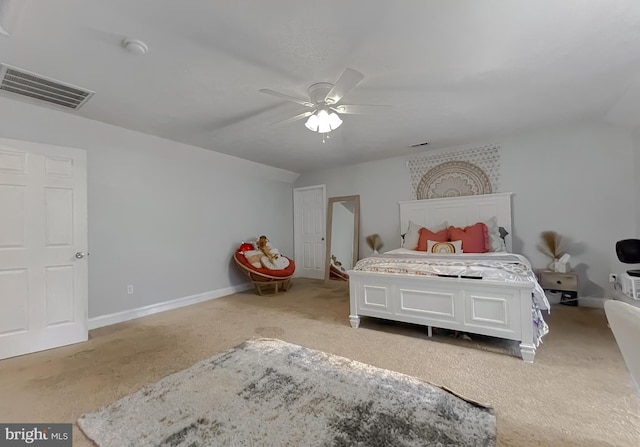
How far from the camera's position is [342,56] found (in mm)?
2051

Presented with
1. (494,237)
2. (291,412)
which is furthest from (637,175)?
(291,412)

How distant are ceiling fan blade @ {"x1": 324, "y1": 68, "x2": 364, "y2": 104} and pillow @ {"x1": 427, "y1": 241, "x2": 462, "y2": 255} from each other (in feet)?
8.09

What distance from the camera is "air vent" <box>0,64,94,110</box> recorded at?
223 cm

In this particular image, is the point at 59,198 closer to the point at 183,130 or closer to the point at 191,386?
the point at 183,130

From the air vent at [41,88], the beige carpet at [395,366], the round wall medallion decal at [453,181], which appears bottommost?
the beige carpet at [395,366]

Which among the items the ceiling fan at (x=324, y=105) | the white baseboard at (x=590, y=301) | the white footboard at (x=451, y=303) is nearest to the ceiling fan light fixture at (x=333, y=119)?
the ceiling fan at (x=324, y=105)

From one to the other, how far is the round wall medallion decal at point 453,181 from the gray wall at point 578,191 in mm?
302

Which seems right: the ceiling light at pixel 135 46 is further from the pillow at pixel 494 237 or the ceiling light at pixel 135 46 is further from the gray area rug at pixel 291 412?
the pillow at pixel 494 237

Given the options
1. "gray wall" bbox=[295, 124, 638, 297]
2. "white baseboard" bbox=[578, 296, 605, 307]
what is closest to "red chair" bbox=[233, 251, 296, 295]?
"gray wall" bbox=[295, 124, 638, 297]

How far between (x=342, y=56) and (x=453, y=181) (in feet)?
10.7

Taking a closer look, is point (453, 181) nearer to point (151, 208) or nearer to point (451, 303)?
point (451, 303)

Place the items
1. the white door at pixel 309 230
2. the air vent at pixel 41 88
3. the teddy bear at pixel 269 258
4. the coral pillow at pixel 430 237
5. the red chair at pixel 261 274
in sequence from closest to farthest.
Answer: the air vent at pixel 41 88 < the coral pillow at pixel 430 237 < the red chair at pixel 261 274 < the teddy bear at pixel 269 258 < the white door at pixel 309 230

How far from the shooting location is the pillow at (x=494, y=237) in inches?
149

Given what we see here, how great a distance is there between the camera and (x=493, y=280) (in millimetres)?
2453
